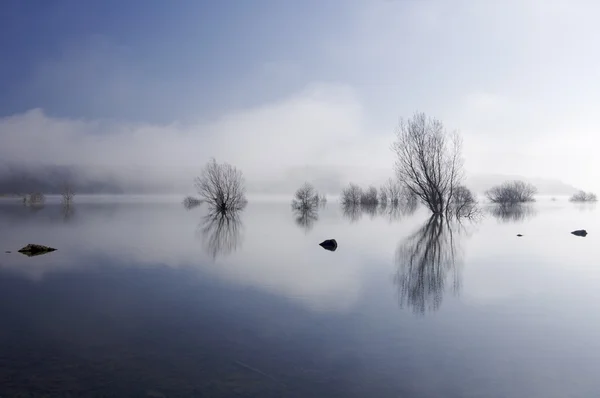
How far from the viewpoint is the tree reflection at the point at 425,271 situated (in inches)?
349

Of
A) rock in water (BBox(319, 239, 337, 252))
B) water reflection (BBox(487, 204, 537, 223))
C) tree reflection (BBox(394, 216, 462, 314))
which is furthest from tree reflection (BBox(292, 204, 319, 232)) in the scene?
water reflection (BBox(487, 204, 537, 223))

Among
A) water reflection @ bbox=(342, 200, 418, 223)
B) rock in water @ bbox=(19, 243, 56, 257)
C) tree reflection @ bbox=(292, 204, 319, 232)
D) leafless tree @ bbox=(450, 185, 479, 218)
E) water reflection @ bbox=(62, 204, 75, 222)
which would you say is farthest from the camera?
leafless tree @ bbox=(450, 185, 479, 218)

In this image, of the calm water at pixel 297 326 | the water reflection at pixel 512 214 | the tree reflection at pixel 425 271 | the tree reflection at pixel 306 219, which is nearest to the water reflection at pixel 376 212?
the tree reflection at pixel 306 219

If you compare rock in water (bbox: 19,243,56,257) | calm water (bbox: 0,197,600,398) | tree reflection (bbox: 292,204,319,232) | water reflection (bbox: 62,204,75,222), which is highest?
calm water (bbox: 0,197,600,398)

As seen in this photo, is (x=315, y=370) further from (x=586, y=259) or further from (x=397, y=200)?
(x=397, y=200)

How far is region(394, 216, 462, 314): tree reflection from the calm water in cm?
9

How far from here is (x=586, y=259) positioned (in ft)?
49.3

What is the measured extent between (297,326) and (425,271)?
258 inches

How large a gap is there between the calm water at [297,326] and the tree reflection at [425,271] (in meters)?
0.09

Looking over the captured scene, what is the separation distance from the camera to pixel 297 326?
693 cm

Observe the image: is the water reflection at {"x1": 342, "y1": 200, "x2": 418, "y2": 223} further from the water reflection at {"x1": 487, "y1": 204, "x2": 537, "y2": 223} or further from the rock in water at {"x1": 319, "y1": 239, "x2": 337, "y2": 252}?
the rock in water at {"x1": 319, "y1": 239, "x2": 337, "y2": 252}

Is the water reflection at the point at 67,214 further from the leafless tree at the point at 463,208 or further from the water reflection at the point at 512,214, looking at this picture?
the water reflection at the point at 512,214

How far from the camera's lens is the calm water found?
4.79 metres

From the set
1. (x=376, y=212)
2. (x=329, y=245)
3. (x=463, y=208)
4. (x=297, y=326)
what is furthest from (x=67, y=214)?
(x=463, y=208)
